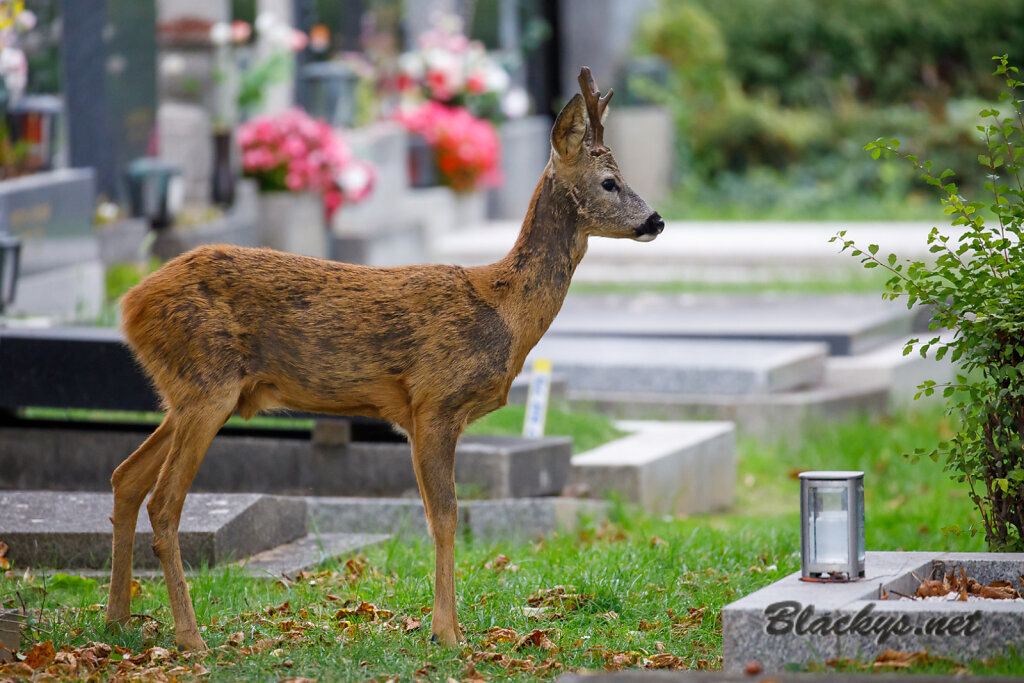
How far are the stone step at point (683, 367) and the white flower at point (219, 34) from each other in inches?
210

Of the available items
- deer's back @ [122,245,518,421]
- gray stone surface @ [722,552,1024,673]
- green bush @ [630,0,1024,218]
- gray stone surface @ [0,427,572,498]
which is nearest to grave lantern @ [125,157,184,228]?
gray stone surface @ [0,427,572,498]

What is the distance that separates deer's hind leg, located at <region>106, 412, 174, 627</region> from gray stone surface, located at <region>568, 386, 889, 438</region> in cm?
509

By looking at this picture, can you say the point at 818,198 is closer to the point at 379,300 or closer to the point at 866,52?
the point at 866,52

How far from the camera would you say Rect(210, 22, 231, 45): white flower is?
14.1 m

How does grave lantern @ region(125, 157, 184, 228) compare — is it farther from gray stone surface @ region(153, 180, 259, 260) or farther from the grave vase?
the grave vase

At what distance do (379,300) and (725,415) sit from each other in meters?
5.25

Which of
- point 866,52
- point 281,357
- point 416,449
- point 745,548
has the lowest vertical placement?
point 745,548

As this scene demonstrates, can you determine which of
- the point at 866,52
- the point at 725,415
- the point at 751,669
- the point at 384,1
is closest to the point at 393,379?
the point at 751,669

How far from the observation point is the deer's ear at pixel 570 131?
494 cm

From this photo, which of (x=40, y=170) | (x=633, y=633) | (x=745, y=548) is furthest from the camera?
(x=40, y=170)

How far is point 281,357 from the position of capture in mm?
4887

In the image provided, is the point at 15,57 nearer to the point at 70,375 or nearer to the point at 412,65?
the point at 70,375

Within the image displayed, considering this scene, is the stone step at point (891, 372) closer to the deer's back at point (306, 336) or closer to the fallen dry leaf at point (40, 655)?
the deer's back at point (306, 336)

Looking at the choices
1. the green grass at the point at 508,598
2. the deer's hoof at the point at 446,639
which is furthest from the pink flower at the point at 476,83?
the deer's hoof at the point at 446,639
